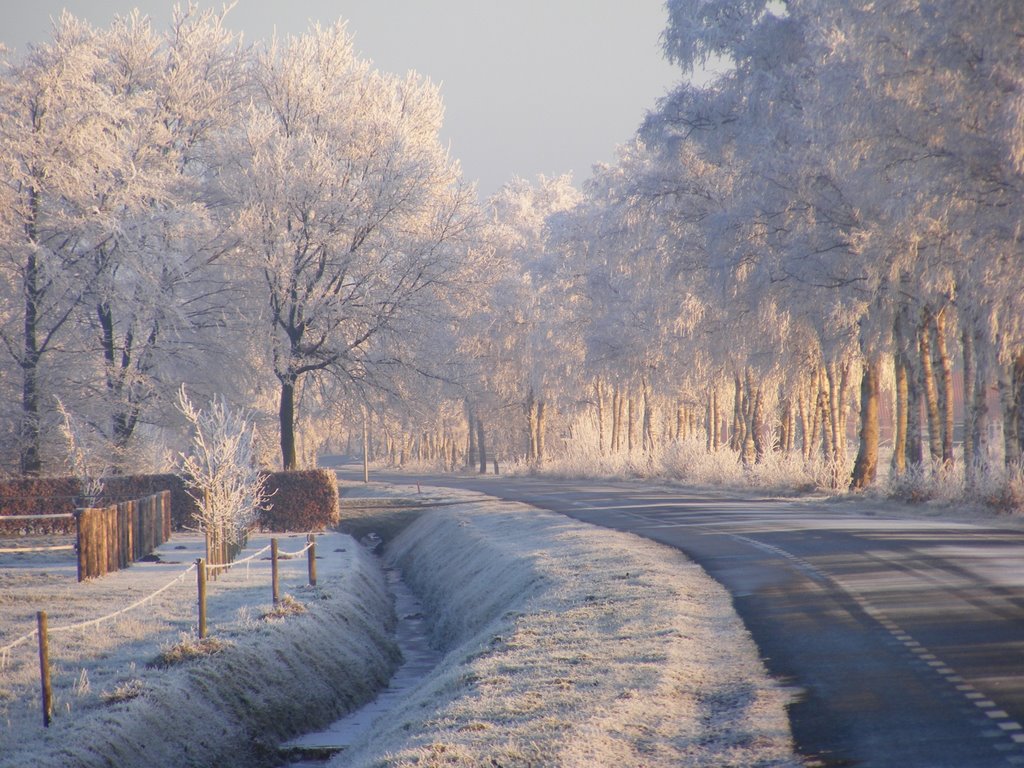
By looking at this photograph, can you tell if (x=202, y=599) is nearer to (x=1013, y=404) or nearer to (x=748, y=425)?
(x=1013, y=404)

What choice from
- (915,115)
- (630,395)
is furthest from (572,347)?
(915,115)

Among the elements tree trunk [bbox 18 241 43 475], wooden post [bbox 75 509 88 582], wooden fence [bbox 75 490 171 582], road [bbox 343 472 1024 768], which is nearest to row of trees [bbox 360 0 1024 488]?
road [bbox 343 472 1024 768]

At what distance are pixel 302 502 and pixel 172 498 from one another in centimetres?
380

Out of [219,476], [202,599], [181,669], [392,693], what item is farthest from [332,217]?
[181,669]

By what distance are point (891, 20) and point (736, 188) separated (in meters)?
9.37

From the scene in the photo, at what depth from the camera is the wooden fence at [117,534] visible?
63.6 ft

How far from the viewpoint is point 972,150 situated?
718 inches

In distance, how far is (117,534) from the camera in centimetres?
2133

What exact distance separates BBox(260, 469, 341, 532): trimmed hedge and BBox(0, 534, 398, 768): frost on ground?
31.5 feet

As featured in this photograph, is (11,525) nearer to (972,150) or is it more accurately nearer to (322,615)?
(322,615)

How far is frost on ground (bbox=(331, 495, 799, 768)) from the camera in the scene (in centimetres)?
715

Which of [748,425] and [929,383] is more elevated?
[929,383]

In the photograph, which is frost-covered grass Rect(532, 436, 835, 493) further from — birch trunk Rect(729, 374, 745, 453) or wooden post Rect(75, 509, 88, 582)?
wooden post Rect(75, 509, 88, 582)

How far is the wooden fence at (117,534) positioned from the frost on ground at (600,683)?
7.47 metres
